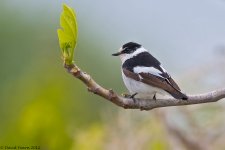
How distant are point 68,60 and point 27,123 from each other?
3.01 m

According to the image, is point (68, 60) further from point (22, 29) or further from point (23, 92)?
point (22, 29)

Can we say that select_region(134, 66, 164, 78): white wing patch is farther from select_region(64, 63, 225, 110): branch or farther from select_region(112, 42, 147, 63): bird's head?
select_region(64, 63, 225, 110): branch

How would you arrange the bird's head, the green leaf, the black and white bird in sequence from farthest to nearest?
the bird's head < the black and white bird < the green leaf

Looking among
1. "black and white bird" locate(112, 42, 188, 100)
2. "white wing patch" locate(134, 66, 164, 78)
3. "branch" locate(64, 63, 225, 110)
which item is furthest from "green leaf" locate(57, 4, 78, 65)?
"white wing patch" locate(134, 66, 164, 78)

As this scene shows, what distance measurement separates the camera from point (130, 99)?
3.52 m

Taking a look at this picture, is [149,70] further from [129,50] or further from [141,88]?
[129,50]

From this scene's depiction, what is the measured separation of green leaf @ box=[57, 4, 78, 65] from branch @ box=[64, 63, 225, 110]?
0.07m

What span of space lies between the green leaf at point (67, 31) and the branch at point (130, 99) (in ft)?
0.22

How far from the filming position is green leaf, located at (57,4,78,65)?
3.28 meters

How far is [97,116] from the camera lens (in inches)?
318

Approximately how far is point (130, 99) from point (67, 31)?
0.44m

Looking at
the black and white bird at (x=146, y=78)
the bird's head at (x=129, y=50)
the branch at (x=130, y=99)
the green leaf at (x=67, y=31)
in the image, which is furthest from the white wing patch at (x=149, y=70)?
the green leaf at (x=67, y=31)

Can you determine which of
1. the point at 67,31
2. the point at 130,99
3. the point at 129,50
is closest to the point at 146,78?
→ the point at 129,50

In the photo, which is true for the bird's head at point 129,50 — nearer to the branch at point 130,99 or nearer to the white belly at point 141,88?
the white belly at point 141,88
